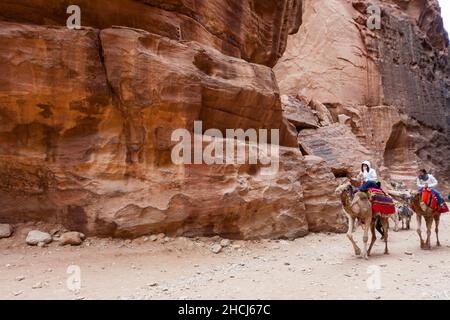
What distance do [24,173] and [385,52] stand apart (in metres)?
27.4

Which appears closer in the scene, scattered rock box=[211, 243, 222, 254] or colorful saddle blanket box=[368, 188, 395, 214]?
scattered rock box=[211, 243, 222, 254]

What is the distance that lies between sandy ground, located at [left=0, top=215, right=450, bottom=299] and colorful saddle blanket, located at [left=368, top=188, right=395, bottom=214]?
1.01 metres

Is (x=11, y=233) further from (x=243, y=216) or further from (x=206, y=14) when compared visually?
(x=206, y=14)

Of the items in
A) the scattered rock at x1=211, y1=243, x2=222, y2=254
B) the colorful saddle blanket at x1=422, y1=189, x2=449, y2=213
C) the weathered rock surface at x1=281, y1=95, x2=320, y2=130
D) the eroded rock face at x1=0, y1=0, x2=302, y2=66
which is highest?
the eroded rock face at x1=0, y1=0, x2=302, y2=66

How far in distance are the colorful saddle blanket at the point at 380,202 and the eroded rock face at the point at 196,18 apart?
590 centimetres

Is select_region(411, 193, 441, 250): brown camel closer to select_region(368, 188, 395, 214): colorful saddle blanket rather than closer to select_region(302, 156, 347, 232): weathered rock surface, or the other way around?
select_region(368, 188, 395, 214): colorful saddle blanket

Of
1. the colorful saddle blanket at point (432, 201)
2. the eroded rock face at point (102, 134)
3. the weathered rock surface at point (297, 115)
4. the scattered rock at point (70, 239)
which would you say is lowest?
the scattered rock at point (70, 239)

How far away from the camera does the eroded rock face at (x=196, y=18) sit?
301 inches

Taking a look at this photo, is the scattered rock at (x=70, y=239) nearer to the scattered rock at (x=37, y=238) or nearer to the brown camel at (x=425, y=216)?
the scattered rock at (x=37, y=238)

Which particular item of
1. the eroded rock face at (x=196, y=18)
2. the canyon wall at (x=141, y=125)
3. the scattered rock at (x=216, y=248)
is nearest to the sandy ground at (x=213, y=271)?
the scattered rock at (x=216, y=248)

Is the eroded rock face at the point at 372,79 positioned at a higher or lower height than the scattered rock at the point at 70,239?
higher

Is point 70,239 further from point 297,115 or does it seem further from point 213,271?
point 297,115

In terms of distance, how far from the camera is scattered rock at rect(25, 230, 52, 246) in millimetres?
6730

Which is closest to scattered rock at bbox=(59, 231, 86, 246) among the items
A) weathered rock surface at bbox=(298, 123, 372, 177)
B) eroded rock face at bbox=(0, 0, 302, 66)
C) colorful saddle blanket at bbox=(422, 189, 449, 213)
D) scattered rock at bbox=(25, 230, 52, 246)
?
scattered rock at bbox=(25, 230, 52, 246)
